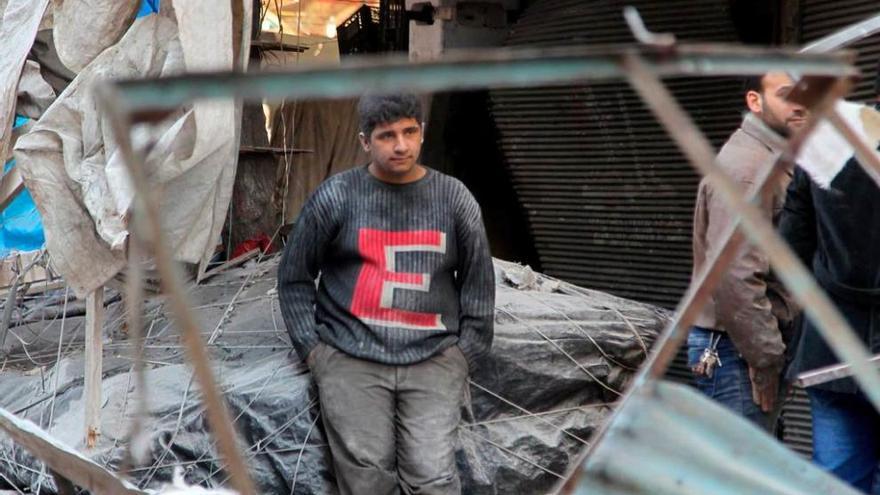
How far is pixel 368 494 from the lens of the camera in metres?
5.19

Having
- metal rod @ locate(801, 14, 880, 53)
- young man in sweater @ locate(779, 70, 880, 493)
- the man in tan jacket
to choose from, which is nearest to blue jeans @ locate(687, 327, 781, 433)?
the man in tan jacket

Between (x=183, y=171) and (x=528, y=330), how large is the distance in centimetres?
155

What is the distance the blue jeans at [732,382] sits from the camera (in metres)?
5.05

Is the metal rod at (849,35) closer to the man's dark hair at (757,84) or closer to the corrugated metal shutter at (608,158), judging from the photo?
the man's dark hair at (757,84)

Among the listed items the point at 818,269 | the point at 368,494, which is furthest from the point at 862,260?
the point at 368,494

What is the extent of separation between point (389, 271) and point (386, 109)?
0.55 metres

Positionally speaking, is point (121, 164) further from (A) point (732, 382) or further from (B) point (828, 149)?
(B) point (828, 149)

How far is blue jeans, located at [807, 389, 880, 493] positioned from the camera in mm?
4594

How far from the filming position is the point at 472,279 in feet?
17.8

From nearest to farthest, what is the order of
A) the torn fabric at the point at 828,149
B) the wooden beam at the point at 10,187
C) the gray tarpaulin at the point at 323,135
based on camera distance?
the torn fabric at the point at 828,149
the wooden beam at the point at 10,187
the gray tarpaulin at the point at 323,135

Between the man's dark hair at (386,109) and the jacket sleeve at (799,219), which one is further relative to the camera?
the man's dark hair at (386,109)

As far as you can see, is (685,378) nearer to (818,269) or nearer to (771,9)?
(771,9)

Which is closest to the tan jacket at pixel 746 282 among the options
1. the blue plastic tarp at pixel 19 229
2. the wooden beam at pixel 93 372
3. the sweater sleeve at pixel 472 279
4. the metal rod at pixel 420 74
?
the sweater sleeve at pixel 472 279

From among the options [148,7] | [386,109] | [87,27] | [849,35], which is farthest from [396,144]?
[849,35]
